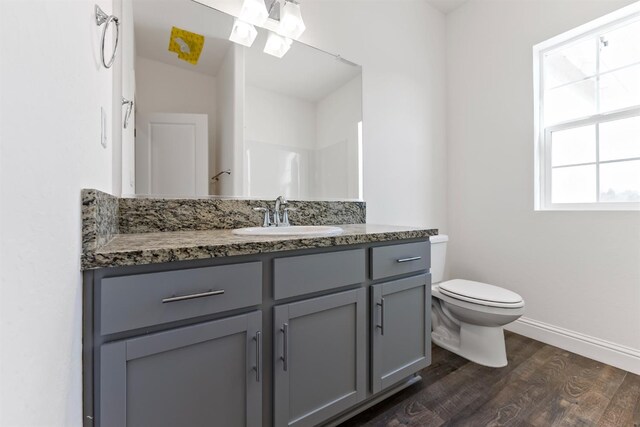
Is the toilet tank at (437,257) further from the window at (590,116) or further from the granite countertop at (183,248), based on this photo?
the granite countertop at (183,248)

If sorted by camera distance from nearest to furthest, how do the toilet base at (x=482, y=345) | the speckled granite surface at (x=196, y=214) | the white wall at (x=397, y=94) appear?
the speckled granite surface at (x=196, y=214) → the toilet base at (x=482, y=345) → the white wall at (x=397, y=94)

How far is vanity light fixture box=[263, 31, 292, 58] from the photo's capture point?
64.9 inches

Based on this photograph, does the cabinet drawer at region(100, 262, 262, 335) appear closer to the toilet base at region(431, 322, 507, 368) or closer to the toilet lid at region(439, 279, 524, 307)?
the toilet lid at region(439, 279, 524, 307)

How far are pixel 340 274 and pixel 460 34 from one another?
8.25 ft

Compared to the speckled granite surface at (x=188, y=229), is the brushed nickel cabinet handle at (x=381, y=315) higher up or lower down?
lower down

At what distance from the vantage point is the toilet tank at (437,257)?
214 centimetres

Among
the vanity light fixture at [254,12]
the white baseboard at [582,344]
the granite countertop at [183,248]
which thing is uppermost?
the vanity light fixture at [254,12]

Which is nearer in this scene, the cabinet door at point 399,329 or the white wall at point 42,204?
the white wall at point 42,204

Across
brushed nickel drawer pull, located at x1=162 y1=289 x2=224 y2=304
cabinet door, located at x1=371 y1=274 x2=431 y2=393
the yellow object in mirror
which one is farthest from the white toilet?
the yellow object in mirror

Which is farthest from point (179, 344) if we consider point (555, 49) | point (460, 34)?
point (460, 34)

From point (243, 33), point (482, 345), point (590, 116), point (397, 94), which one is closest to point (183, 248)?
point (243, 33)

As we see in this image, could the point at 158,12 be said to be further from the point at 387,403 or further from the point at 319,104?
the point at 387,403

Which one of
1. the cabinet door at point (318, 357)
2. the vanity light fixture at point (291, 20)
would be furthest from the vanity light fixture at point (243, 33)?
the cabinet door at point (318, 357)

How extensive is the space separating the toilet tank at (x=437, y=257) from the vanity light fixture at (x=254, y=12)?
5.91ft
